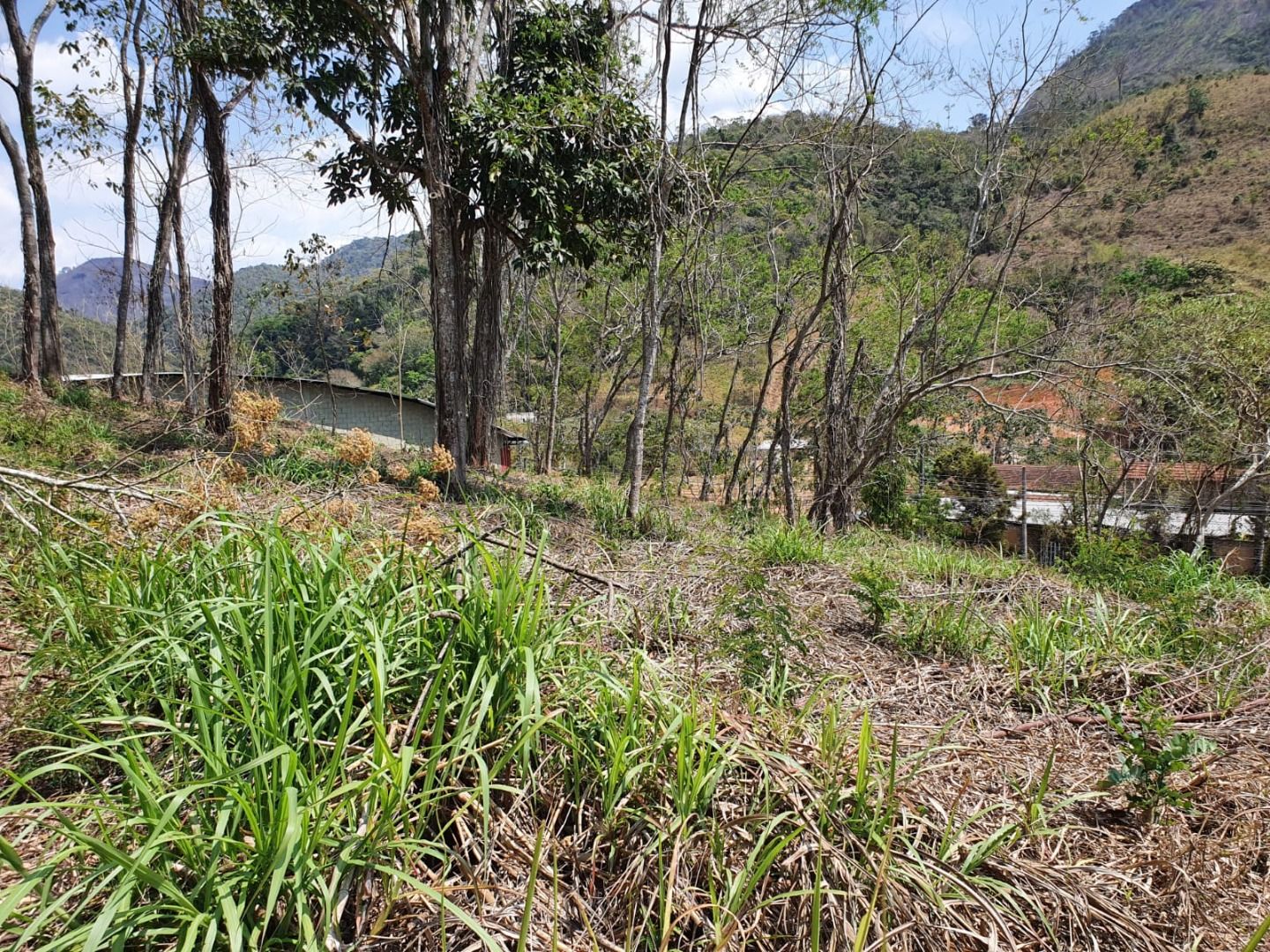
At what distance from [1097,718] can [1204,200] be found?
51.7 m

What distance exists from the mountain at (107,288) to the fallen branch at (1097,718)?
11442 millimetres

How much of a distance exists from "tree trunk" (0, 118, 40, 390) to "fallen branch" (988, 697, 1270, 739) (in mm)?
12007

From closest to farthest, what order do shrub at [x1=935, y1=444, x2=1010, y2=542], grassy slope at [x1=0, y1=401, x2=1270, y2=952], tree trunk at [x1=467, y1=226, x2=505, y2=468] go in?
grassy slope at [x1=0, y1=401, x2=1270, y2=952] < tree trunk at [x1=467, y1=226, x2=505, y2=468] < shrub at [x1=935, y1=444, x2=1010, y2=542]

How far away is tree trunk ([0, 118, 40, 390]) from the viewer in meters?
9.41

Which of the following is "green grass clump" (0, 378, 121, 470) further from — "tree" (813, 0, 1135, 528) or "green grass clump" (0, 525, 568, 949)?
"tree" (813, 0, 1135, 528)

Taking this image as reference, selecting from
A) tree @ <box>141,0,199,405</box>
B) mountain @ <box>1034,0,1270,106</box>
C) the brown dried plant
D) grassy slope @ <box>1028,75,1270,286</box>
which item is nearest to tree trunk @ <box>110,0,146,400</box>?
tree @ <box>141,0,199,405</box>

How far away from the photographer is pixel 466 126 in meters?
6.33

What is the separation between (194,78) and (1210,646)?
990cm

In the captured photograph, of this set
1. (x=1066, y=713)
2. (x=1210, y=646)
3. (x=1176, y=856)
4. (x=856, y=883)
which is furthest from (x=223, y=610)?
(x=1210, y=646)

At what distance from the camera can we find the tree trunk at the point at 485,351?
890 centimetres

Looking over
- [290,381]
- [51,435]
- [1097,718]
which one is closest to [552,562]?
[1097,718]

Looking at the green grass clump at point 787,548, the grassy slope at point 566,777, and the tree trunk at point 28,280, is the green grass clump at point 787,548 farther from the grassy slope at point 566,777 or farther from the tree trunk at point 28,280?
the tree trunk at point 28,280

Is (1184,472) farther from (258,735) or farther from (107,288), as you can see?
(107,288)

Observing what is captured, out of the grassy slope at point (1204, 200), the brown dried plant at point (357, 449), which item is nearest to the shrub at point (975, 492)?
the brown dried plant at point (357, 449)
